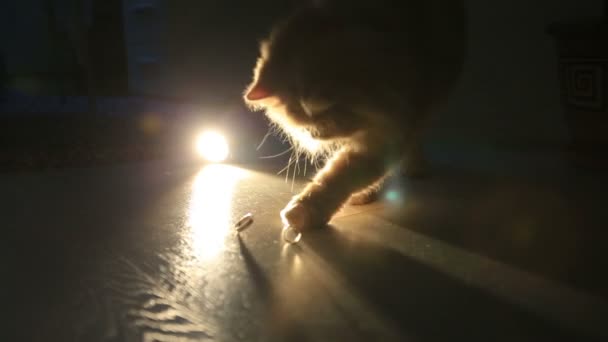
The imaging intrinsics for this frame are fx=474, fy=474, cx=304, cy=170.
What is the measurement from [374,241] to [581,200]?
45 centimetres

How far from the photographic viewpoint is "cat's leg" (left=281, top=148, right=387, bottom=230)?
750mm

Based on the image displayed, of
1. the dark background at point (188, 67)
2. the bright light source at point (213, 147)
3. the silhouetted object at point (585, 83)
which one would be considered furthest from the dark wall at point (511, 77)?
the bright light source at point (213, 147)

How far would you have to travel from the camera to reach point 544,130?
145 centimetres

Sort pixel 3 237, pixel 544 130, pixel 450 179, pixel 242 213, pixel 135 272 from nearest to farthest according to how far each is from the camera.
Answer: pixel 135 272, pixel 3 237, pixel 242 213, pixel 450 179, pixel 544 130

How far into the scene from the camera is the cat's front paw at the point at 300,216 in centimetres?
73

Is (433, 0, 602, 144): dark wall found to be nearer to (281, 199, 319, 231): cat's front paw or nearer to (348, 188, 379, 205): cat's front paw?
(348, 188, 379, 205): cat's front paw

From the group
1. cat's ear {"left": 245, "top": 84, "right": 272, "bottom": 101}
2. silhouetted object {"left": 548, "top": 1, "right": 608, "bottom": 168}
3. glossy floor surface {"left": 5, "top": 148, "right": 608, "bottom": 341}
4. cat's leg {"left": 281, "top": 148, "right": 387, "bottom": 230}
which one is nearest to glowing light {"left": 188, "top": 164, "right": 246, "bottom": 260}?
glossy floor surface {"left": 5, "top": 148, "right": 608, "bottom": 341}

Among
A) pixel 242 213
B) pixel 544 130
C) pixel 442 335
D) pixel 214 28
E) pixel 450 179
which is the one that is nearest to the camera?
pixel 442 335

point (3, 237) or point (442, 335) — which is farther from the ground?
point (3, 237)

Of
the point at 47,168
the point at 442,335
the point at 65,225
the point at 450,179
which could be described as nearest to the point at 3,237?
the point at 65,225

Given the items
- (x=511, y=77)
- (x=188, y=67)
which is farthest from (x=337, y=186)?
(x=188, y=67)

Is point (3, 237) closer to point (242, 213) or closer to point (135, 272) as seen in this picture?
point (135, 272)

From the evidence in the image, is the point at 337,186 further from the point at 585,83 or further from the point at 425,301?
the point at 585,83

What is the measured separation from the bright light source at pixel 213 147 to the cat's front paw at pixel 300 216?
584 millimetres
